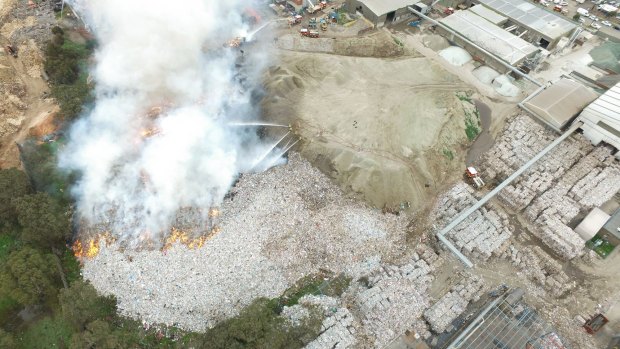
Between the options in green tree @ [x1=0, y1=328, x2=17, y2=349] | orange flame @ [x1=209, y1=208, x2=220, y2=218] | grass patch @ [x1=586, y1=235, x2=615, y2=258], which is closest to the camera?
green tree @ [x1=0, y1=328, x2=17, y2=349]

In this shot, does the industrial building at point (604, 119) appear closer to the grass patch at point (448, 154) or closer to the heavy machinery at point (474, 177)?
the heavy machinery at point (474, 177)

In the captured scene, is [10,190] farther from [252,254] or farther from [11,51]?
[11,51]

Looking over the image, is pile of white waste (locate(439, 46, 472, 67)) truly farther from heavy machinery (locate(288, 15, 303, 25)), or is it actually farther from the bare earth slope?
heavy machinery (locate(288, 15, 303, 25))

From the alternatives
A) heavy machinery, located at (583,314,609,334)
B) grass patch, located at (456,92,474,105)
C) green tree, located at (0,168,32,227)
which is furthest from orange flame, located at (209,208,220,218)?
heavy machinery, located at (583,314,609,334)


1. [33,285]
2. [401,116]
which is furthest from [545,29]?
[33,285]

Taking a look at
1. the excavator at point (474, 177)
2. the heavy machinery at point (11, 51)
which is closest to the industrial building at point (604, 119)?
the excavator at point (474, 177)

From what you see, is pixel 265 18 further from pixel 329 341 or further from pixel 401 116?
pixel 329 341

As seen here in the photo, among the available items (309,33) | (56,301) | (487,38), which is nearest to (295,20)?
(309,33)
